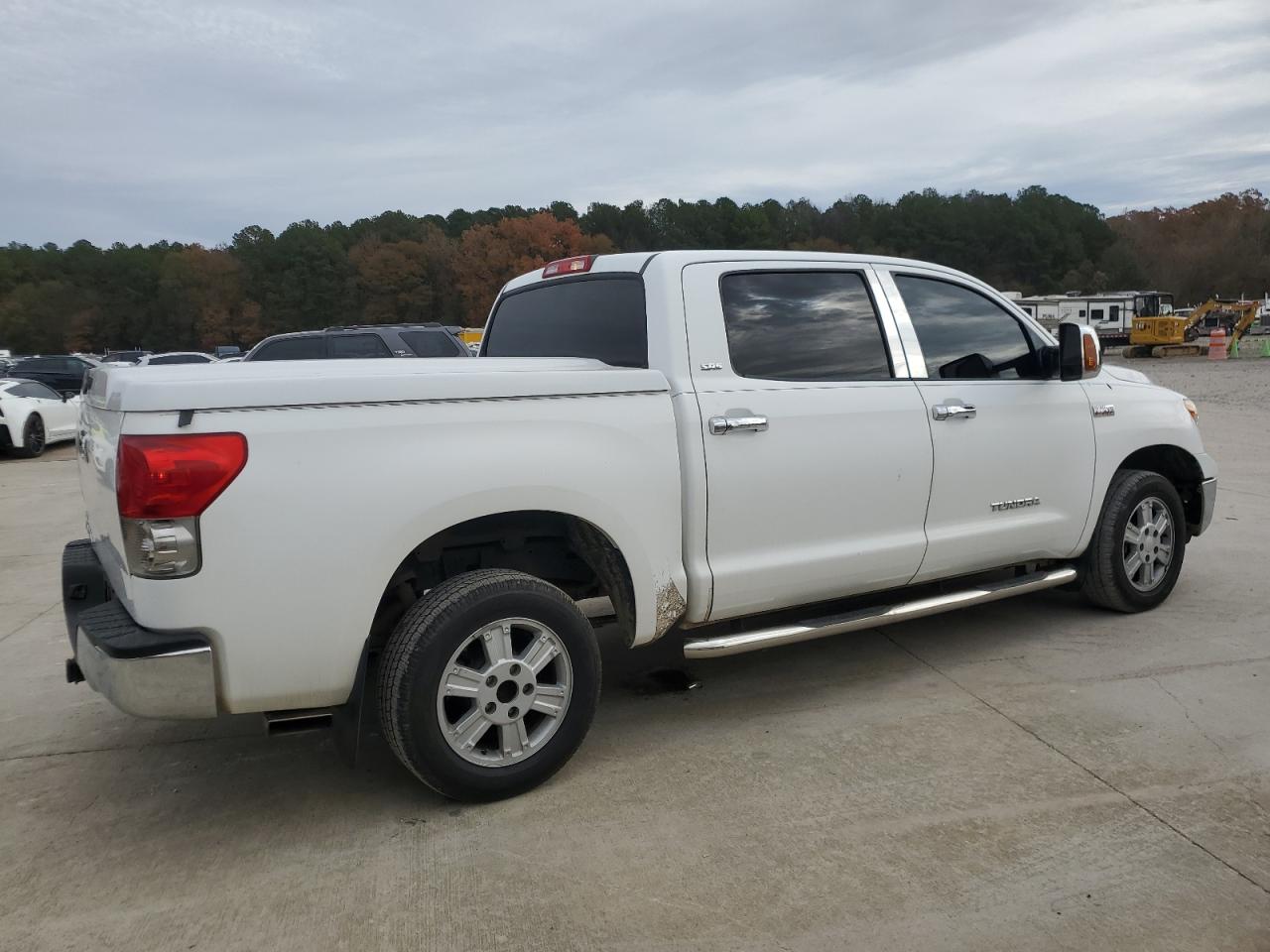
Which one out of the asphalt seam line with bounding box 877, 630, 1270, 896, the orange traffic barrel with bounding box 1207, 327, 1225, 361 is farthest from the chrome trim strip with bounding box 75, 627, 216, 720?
the orange traffic barrel with bounding box 1207, 327, 1225, 361

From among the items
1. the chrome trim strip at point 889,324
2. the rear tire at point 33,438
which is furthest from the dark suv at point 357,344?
the chrome trim strip at point 889,324

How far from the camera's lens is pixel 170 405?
281 cm

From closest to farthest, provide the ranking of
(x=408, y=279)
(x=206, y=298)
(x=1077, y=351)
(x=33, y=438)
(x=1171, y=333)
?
1. (x=1077, y=351)
2. (x=33, y=438)
3. (x=1171, y=333)
4. (x=408, y=279)
5. (x=206, y=298)

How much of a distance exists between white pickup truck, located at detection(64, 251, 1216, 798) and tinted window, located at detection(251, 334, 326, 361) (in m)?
10.3

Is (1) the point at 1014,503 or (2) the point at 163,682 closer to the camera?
(2) the point at 163,682

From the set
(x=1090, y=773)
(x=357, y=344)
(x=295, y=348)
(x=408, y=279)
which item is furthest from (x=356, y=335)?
(x=408, y=279)

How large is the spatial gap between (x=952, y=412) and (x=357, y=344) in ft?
38.9

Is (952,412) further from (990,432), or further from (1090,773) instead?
(1090,773)

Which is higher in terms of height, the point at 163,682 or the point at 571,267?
the point at 571,267

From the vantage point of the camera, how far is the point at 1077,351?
4.66 metres

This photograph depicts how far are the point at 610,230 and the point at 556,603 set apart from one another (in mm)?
99740

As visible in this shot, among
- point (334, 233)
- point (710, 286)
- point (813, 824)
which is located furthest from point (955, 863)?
point (334, 233)

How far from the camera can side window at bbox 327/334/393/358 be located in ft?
47.8

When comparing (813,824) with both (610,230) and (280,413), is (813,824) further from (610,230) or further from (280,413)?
(610,230)
